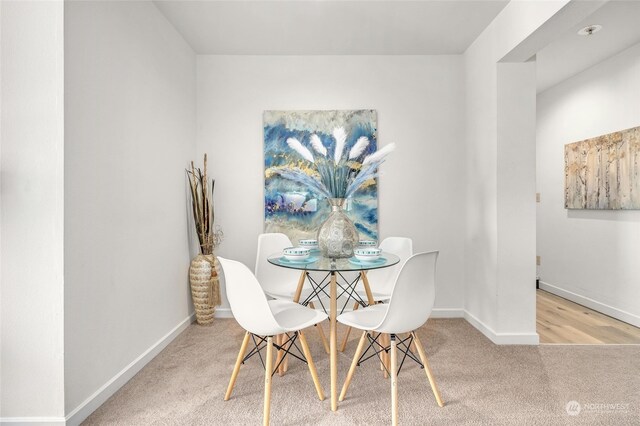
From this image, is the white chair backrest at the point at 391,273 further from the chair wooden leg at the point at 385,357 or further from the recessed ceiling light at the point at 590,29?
the recessed ceiling light at the point at 590,29

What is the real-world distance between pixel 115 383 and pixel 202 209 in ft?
5.26

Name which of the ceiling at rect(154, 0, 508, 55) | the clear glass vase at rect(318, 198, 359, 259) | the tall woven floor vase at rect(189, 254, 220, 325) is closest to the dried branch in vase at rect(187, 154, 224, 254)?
the tall woven floor vase at rect(189, 254, 220, 325)

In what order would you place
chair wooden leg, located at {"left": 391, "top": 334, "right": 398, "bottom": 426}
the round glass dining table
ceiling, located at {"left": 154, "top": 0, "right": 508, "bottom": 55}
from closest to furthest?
chair wooden leg, located at {"left": 391, "top": 334, "right": 398, "bottom": 426}
the round glass dining table
ceiling, located at {"left": 154, "top": 0, "right": 508, "bottom": 55}

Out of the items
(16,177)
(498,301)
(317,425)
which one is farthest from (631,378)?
(16,177)

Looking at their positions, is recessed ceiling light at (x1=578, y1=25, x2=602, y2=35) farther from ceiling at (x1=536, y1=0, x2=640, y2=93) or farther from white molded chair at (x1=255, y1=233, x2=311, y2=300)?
white molded chair at (x1=255, y1=233, x2=311, y2=300)

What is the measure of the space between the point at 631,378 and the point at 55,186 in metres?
3.58

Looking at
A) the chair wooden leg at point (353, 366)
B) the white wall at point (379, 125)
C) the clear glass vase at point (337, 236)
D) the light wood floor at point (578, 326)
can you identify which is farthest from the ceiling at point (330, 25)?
the light wood floor at point (578, 326)

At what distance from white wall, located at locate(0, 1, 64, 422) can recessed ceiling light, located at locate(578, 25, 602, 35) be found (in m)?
3.79

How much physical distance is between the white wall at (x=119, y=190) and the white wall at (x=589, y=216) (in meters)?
4.25

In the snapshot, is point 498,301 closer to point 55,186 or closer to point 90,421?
point 90,421

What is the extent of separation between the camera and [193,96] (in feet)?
11.5

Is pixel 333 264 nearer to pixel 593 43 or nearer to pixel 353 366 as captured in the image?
pixel 353 366

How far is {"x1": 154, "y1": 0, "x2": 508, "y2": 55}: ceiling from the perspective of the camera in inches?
108

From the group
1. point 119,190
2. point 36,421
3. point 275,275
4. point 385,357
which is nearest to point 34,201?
point 119,190
